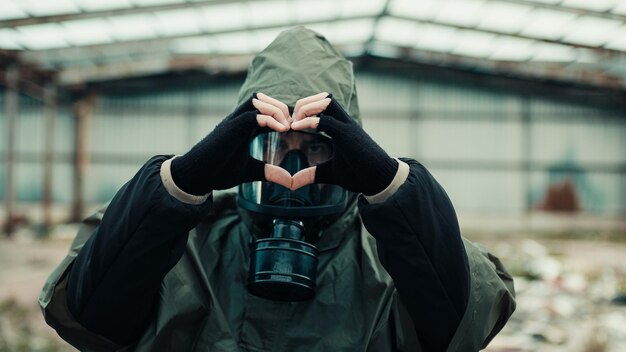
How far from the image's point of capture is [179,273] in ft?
6.04

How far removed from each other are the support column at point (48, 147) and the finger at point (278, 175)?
14274 mm

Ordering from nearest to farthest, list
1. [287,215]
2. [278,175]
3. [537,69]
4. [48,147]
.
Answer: [278,175], [287,215], [48,147], [537,69]

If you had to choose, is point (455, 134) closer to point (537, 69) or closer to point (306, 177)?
point (537, 69)

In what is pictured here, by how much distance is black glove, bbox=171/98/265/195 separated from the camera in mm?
1637

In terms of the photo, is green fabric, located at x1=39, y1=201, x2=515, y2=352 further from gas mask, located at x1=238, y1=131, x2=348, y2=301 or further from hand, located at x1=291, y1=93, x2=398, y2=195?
hand, located at x1=291, y1=93, x2=398, y2=195

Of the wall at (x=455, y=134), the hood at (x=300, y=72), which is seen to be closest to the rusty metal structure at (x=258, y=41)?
the wall at (x=455, y=134)

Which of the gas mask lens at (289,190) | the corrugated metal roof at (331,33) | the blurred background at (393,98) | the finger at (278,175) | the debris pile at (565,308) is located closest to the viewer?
the finger at (278,175)

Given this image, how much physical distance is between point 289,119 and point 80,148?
15.6 meters

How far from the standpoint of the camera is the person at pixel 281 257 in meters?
1.63

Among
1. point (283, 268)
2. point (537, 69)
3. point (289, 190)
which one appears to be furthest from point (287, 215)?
point (537, 69)

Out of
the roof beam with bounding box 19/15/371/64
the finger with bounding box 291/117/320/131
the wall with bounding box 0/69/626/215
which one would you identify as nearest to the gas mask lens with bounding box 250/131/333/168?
the finger with bounding box 291/117/320/131

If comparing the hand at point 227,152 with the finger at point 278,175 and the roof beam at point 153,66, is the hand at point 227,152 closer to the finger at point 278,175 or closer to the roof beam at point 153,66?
the finger at point 278,175

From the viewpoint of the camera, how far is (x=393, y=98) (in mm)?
16984

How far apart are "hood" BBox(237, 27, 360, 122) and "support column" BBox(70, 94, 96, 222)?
1481 centimetres
